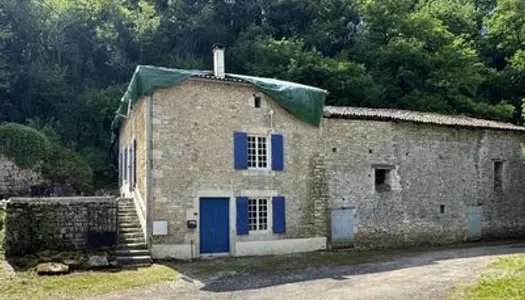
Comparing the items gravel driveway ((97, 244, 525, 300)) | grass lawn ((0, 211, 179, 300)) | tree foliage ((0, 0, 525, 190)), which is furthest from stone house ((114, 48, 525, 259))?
tree foliage ((0, 0, 525, 190))

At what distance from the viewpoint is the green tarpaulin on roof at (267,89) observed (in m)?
14.4

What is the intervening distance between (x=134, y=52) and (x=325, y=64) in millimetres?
13605

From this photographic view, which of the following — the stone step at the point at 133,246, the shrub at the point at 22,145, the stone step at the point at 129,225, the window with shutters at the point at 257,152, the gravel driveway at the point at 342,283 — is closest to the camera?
the gravel driveway at the point at 342,283

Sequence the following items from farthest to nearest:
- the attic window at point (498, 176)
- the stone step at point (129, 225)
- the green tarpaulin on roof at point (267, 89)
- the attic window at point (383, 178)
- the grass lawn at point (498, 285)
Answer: the attic window at point (498, 176)
the attic window at point (383, 178)
the stone step at point (129, 225)
the green tarpaulin on roof at point (267, 89)
the grass lawn at point (498, 285)

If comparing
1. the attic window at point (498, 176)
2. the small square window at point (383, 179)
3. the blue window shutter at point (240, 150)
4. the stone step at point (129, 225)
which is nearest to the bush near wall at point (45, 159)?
the stone step at point (129, 225)

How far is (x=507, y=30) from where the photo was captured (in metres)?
32.0

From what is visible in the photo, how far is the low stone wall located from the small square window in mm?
9057

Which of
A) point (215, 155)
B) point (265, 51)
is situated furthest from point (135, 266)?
point (265, 51)

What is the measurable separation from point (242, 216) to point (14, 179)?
1137cm

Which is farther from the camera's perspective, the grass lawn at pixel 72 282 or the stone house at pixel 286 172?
the stone house at pixel 286 172

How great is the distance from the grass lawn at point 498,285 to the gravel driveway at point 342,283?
0.30m

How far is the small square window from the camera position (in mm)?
17777

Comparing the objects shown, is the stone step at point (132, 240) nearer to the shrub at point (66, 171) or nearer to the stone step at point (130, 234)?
the stone step at point (130, 234)

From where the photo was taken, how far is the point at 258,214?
15.7 meters
